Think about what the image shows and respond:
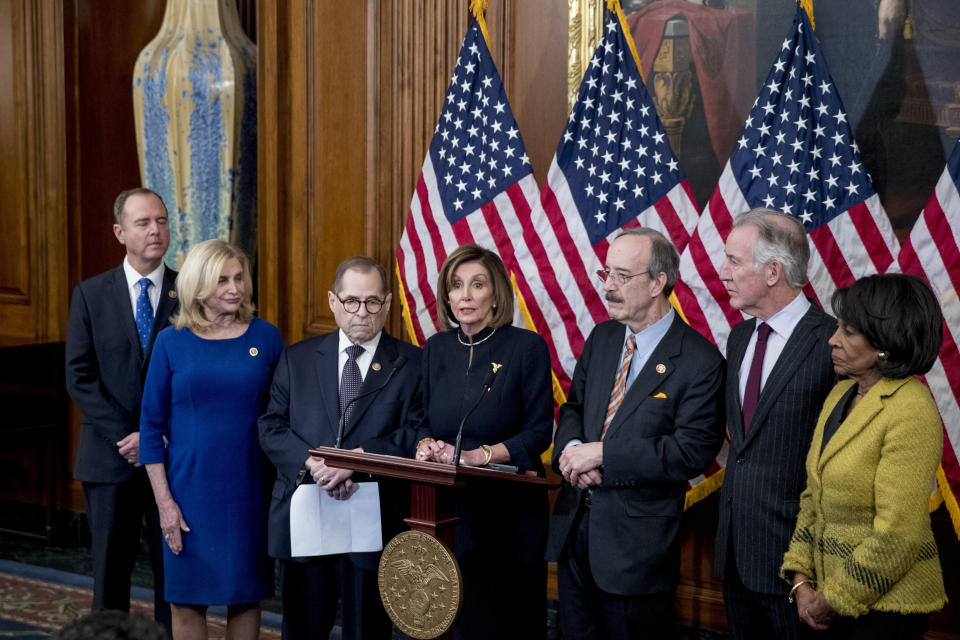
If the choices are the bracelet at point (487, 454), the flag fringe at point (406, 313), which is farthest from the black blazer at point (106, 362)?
the bracelet at point (487, 454)

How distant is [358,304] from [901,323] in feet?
5.56

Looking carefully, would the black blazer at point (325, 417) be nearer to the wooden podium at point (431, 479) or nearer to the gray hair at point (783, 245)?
the wooden podium at point (431, 479)

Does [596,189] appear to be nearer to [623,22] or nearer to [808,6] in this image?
[623,22]

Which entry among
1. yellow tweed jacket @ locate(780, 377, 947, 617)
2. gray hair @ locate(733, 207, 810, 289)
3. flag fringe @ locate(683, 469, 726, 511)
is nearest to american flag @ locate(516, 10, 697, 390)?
flag fringe @ locate(683, 469, 726, 511)

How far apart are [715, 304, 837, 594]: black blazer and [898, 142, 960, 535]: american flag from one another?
946 millimetres

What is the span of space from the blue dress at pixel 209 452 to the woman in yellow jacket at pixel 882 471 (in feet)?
6.35

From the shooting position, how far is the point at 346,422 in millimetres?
3352

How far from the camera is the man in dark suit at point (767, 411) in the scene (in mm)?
2777

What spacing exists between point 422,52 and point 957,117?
2.36 meters

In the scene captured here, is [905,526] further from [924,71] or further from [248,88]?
[248,88]

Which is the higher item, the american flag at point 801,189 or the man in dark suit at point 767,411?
the american flag at point 801,189

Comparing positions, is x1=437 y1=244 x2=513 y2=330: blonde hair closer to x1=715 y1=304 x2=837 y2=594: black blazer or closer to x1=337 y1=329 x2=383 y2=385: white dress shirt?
x1=337 y1=329 x2=383 y2=385: white dress shirt

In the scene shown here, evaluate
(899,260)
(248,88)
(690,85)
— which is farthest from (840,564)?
(248,88)

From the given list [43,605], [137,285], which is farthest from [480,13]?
[43,605]
